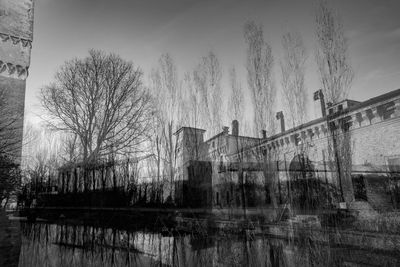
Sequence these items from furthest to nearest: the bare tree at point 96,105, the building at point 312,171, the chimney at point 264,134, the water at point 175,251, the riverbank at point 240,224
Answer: the bare tree at point 96,105 < the chimney at point 264,134 < the building at point 312,171 < the riverbank at point 240,224 < the water at point 175,251

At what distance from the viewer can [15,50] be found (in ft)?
64.8

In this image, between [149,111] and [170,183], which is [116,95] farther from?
[170,183]

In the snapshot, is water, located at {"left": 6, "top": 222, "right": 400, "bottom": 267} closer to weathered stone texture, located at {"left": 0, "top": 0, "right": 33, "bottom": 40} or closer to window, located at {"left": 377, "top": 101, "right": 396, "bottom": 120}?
window, located at {"left": 377, "top": 101, "right": 396, "bottom": 120}

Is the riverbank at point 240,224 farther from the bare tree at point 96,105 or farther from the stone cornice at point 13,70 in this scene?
the stone cornice at point 13,70

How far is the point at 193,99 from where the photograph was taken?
45.5 ft

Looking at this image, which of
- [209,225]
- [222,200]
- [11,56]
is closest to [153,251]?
[209,225]

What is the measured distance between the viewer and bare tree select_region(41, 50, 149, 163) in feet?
57.9

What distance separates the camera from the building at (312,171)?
1026cm

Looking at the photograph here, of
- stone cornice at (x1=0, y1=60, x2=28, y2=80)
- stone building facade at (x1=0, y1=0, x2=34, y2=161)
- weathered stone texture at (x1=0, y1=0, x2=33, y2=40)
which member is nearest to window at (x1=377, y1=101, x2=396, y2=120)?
stone building facade at (x1=0, y1=0, x2=34, y2=161)

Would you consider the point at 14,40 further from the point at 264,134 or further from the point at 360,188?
the point at 360,188

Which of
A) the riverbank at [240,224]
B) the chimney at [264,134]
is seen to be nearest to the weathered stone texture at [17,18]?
the riverbank at [240,224]

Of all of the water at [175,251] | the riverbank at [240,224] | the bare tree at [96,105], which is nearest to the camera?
the water at [175,251]

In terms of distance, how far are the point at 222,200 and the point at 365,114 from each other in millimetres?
9684

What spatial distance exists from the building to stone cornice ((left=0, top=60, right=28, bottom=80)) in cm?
1516
